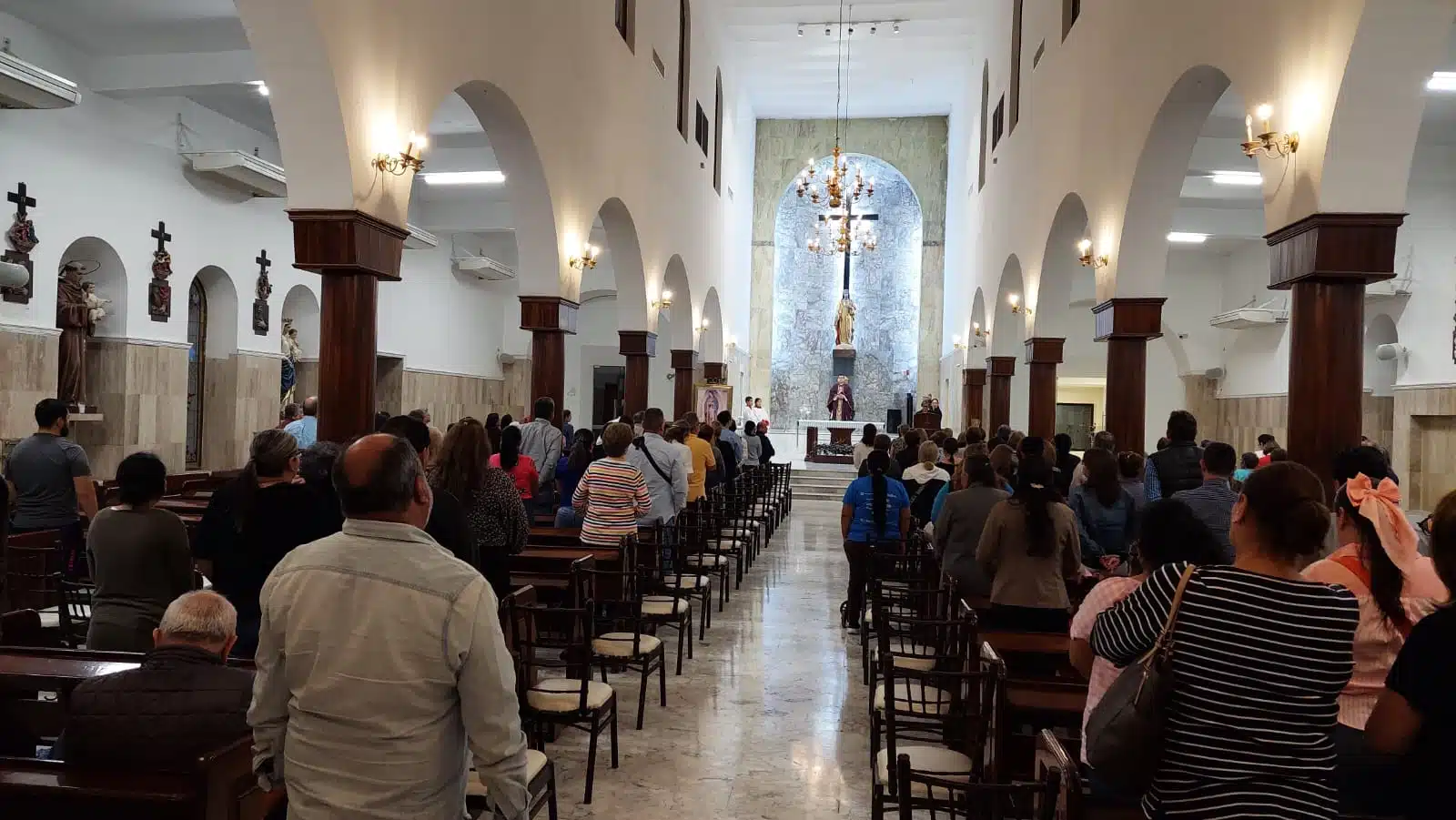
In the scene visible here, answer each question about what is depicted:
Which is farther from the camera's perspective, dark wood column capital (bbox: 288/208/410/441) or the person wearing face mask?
dark wood column capital (bbox: 288/208/410/441)

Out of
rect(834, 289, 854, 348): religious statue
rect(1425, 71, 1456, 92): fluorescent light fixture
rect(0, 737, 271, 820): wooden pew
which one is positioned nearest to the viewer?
rect(0, 737, 271, 820): wooden pew

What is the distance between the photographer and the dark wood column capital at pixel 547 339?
10.6 meters

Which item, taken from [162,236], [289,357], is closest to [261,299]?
[289,357]

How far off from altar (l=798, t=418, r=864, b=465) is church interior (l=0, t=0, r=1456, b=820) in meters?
0.31

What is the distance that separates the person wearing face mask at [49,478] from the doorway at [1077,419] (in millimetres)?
20189

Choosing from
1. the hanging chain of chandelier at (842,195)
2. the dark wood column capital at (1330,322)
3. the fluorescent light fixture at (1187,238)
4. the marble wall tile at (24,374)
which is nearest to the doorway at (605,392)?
the hanging chain of chandelier at (842,195)

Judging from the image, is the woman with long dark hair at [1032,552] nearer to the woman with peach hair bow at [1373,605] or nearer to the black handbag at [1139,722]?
the woman with peach hair bow at [1373,605]

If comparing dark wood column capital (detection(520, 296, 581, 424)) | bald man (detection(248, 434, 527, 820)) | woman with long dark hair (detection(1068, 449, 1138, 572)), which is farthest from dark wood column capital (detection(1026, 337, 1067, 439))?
bald man (detection(248, 434, 527, 820))

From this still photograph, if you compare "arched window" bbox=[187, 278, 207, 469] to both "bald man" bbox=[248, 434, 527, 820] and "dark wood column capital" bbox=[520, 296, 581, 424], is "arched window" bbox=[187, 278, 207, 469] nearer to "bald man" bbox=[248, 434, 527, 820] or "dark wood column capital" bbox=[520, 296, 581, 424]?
"dark wood column capital" bbox=[520, 296, 581, 424]

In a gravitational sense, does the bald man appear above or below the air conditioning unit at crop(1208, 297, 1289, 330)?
below

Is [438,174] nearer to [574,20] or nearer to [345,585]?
[574,20]

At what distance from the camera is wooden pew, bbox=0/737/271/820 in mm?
2438

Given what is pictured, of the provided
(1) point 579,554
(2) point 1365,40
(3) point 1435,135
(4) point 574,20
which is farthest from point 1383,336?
(1) point 579,554

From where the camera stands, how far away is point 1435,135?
42.9ft
